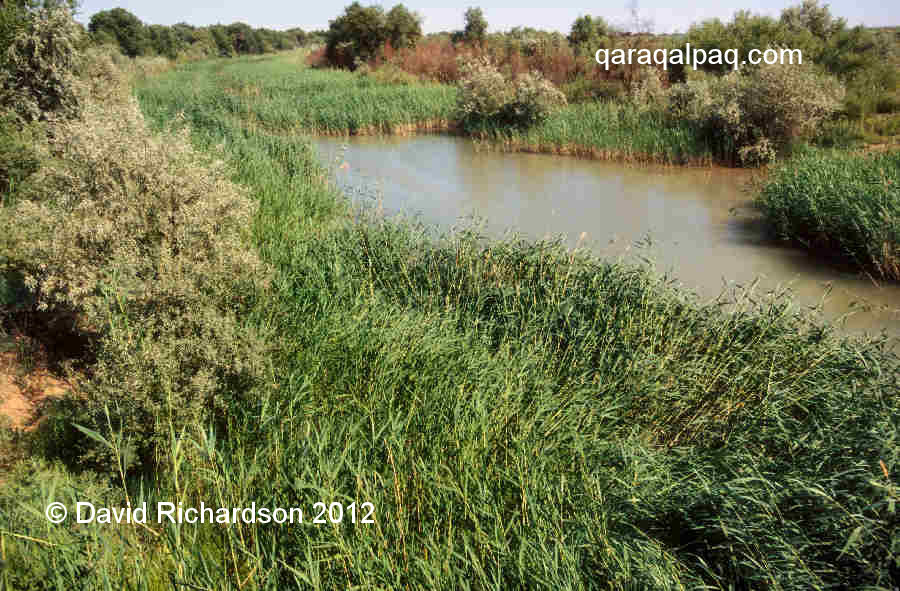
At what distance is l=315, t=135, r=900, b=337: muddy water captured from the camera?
7078 mm

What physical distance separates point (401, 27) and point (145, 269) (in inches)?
1167

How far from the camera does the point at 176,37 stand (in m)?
58.9

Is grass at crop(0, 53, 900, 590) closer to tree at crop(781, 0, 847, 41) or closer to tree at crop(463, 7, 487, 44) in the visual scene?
tree at crop(781, 0, 847, 41)

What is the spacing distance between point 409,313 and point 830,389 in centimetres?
277

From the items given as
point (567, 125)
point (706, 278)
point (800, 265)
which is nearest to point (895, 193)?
point (800, 265)

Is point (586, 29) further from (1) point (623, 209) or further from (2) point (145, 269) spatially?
(2) point (145, 269)

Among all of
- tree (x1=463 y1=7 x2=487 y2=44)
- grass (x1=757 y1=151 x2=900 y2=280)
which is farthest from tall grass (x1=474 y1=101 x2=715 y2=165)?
tree (x1=463 y1=7 x2=487 y2=44)

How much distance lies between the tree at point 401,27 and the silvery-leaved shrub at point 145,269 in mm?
28202

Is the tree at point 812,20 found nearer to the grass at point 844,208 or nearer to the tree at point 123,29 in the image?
the grass at point 844,208

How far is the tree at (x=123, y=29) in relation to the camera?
164ft

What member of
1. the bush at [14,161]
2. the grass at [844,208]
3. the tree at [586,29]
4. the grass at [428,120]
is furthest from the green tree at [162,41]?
the grass at [844,208]

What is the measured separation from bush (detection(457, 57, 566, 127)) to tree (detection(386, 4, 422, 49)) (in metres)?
15.2

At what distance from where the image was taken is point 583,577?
7.82 feet

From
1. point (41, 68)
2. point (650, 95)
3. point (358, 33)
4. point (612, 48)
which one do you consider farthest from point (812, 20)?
point (41, 68)
